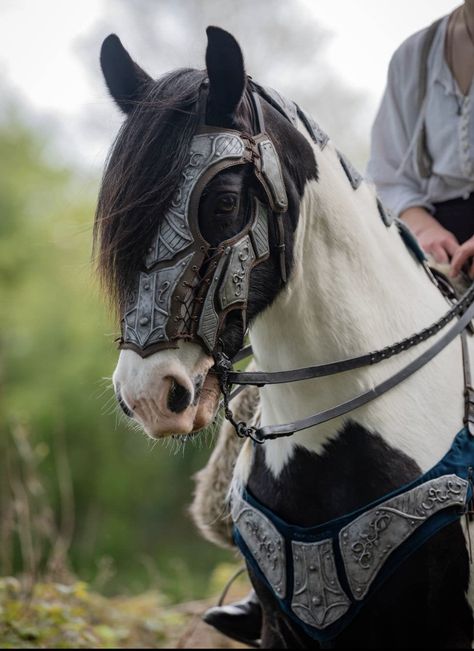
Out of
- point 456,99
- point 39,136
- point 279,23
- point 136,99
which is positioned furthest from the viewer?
point 39,136

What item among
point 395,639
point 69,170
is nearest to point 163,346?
point 395,639

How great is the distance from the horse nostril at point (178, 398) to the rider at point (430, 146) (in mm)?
1392

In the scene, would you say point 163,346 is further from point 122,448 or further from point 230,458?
point 122,448

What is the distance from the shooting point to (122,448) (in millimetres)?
20547

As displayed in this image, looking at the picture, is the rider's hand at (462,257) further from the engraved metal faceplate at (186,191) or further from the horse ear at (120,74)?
the horse ear at (120,74)

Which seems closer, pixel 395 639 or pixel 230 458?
pixel 395 639

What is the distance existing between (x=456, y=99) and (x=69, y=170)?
1933 centimetres

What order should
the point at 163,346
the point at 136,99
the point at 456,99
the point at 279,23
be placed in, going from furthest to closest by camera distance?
the point at 279,23
the point at 456,99
the point at 136,99
the point at 163,346

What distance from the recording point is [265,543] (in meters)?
2.70

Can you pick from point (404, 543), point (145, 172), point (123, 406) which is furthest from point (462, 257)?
point (123, 406)

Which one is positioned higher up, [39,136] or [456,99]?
[39,136]

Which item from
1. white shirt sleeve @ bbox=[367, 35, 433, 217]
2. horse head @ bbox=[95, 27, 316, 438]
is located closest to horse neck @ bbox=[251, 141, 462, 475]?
horse head @ bbox=[95, 27, 316, 438]

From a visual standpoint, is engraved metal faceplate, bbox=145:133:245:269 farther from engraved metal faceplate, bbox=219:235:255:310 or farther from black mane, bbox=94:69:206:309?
engraved metal faceplate, bbox=219:235:255:310

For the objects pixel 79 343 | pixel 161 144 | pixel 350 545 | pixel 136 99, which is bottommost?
pixel 350 545
